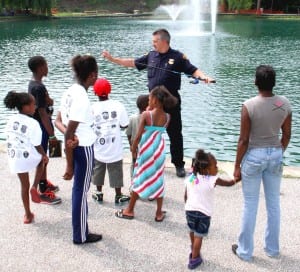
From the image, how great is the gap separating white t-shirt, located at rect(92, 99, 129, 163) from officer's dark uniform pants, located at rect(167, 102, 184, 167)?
1201mm

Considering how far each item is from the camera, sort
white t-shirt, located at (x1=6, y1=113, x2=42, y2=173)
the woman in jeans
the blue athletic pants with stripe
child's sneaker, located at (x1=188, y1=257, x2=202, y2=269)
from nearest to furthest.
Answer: the woman in jeans < child's sneaker, located at (x1=188, y1=257, x2=202, y2=269) < the blue athletic pants with stripe < white t-shirt, located at (x1=6, y1=113, x2=42, y2=173)

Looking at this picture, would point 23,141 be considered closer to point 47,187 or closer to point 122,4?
point 47,187

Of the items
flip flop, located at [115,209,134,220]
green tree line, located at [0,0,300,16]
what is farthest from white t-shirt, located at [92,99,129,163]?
green tree line, located at [0,0,300,16]

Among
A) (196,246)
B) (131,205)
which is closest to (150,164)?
(131,205)

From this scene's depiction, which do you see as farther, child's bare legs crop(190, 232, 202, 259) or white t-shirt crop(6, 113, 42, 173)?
white t-shirt crop(6, 113, 42, 173)

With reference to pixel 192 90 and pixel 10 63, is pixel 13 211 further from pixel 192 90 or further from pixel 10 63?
pixel 10 63

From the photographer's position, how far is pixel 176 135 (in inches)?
240

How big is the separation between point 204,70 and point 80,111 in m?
17.2

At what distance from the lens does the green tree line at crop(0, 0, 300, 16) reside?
190ft

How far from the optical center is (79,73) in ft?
13.2

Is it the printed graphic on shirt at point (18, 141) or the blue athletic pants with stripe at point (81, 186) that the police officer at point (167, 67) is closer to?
the printed graphic on shirt at point (18, 141)

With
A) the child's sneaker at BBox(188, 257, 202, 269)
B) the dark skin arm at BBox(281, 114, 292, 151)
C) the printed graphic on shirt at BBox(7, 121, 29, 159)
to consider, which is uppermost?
the dark skin arm at BBox(281, 114, 292, 151)

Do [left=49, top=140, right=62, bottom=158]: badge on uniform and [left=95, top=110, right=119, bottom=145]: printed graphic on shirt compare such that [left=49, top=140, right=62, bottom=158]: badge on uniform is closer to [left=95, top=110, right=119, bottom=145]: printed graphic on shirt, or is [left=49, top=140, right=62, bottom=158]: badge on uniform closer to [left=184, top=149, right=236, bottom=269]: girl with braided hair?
[left=95, top=110, right=119, bottom=145]: printed graphic on shirt

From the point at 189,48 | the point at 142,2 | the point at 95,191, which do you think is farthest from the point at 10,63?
the point at 142,2
